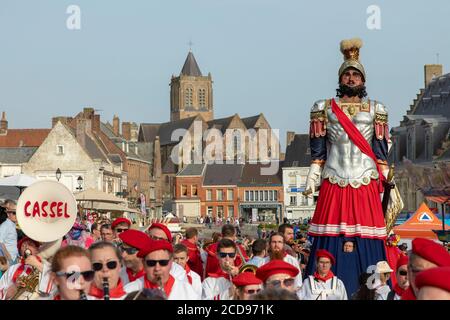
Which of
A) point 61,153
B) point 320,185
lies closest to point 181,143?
point 61,153

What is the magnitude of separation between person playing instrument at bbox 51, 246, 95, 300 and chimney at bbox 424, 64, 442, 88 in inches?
3041

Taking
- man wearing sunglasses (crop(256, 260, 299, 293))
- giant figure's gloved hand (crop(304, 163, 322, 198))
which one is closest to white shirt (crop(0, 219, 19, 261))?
giant figure's gloved hand (crop(304, 163, 322, 198))

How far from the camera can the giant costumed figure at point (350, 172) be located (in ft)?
36.7

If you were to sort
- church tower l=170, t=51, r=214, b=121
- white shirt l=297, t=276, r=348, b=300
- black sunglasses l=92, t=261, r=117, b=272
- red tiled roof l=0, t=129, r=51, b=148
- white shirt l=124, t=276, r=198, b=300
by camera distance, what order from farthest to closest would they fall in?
church tower l=170, t=51, r=214, b=121 < red tiled roof l=0, t=129, r=51, b=148 < white shirt l=297, t=276, r=348, b=300 < white shirt l=124, t=276, r=198, b=300 < black sunglasses l=92, t=261, r=117, b=272

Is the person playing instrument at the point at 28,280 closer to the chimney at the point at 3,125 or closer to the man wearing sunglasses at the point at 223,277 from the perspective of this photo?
the man wearing sunglasses at the point at 223,277

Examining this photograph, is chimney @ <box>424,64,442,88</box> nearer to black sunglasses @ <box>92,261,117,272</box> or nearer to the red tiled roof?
the red tiled roof

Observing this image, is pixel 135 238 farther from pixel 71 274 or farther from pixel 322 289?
pixel 71 274

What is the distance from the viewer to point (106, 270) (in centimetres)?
709

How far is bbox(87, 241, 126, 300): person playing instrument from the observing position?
22.6ft

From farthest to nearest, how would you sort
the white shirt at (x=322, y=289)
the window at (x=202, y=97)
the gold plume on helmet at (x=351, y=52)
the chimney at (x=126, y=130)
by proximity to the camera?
the window at (x=202, y=97)
the chimney at (x=126, y=130)
the gold plume on helmet at (x=351, y=52)
the white shirt at (x=322, y=289)

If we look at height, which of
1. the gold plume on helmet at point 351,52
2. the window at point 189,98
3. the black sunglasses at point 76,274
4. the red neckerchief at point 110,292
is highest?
the window at point 189,98

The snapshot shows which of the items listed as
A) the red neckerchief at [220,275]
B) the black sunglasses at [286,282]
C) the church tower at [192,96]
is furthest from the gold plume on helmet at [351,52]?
the church tower at [192,96]

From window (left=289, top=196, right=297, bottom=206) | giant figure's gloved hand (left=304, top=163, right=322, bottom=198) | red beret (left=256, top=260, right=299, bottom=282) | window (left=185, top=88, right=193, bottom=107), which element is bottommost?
window (left=289, top=196, right=297, bottom=206)

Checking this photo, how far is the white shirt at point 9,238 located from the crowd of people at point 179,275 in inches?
75.9
